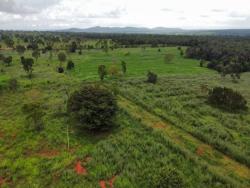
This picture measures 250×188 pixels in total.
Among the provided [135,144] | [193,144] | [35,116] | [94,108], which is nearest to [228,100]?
[193,144]

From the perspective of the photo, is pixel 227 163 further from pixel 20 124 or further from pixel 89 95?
pixel 20 124

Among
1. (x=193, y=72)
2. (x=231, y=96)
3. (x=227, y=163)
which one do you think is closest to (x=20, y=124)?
(x=227, y=163)

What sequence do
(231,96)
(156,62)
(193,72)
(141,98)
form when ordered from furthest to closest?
(156,62), (193,72), (141,98), (231,96)

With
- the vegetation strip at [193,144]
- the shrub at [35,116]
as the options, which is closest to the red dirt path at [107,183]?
the vegetation strip at [193,144]

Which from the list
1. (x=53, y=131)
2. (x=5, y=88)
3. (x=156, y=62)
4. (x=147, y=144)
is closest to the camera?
(x=147, y=144)

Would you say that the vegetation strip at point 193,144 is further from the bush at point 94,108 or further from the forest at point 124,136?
the bush at point 94,108
